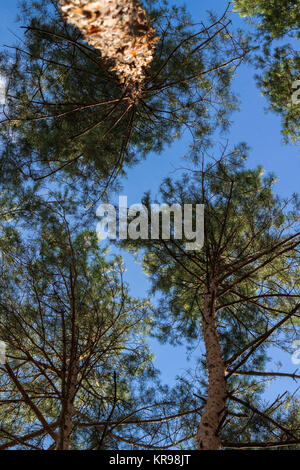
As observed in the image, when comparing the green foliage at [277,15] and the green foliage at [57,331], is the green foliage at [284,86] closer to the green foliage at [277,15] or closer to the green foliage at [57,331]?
the green foliage at [277,15]

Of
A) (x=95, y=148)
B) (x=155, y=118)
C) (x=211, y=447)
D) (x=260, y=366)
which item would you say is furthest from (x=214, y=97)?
(x=211, y=447)

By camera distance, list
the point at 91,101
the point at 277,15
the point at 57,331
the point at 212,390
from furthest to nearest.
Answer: the point at 277,15, the point at 91,101, the point at 57,331, the point at 212,390

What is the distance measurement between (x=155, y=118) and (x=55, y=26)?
1.91 metres

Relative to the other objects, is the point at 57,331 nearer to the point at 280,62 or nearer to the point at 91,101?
the point at 91,101

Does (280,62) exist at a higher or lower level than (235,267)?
higher

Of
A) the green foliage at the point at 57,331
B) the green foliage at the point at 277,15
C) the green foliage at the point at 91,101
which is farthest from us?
the green foliage at the point at 277,15

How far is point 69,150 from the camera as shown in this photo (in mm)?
5320

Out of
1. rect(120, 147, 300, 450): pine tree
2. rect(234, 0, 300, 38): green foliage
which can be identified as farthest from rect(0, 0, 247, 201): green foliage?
rect(234, 0, 300, 38): green foliage

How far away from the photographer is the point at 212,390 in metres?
3.15

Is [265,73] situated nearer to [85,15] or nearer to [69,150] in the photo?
[69,150]

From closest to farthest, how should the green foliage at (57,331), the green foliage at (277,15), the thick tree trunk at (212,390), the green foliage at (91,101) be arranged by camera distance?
the thick tree trunk at (212,390), the green foliage at (57,331), the green foliage at (91,101), the green foliage at (277,15)

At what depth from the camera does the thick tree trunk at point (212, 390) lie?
2764mm

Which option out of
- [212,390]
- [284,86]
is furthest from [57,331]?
[284,86]

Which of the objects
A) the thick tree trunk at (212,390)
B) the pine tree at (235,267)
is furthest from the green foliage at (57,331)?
the thick tree trunk at (212,390)
